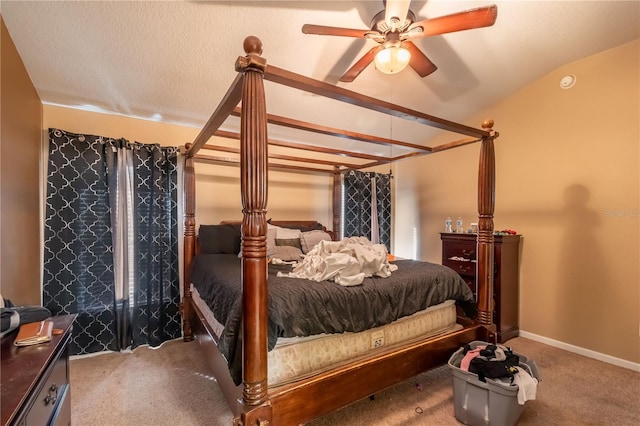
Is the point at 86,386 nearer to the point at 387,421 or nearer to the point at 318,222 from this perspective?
the point at 387,421

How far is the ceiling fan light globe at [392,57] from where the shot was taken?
1.79 m

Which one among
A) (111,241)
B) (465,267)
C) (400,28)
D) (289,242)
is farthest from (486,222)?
(111,241)

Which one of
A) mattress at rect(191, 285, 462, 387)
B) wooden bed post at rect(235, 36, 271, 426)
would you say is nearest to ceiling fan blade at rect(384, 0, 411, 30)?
wooden bed post at rect(235, 36, 271, 426)

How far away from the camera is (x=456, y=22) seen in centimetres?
162

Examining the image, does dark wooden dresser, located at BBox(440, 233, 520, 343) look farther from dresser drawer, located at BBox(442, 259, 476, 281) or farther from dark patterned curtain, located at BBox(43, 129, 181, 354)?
dark patterned curtain, located at BBox(43, 129, 181, 354)

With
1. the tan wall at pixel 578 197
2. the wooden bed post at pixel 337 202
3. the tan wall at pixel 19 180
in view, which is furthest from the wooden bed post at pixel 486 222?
the tan wall at pixel 19 180

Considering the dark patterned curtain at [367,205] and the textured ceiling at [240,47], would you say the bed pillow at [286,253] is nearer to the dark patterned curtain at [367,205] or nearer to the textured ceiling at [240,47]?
the dark patterned curtain at [367,205]

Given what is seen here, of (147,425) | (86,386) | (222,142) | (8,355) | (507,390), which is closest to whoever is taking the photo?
(8,355)

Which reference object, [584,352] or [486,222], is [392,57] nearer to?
[486,222]

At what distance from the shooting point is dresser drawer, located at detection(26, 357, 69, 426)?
91 cm

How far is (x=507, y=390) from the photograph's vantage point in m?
1.57

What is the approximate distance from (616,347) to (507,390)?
1829mm

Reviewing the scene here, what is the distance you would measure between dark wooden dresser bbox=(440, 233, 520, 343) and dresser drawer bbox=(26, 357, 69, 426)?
3.38 m

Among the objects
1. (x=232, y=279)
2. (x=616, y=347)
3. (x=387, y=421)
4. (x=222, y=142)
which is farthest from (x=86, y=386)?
(x=616, y=347)
